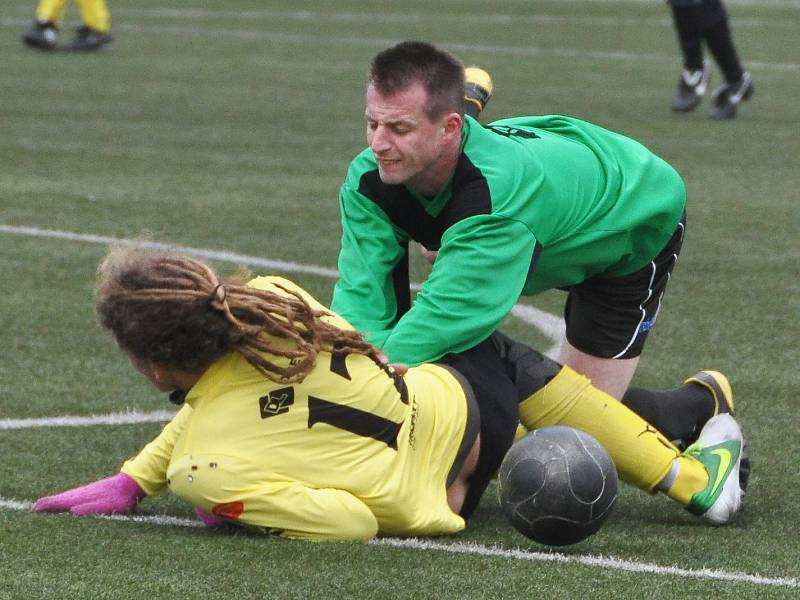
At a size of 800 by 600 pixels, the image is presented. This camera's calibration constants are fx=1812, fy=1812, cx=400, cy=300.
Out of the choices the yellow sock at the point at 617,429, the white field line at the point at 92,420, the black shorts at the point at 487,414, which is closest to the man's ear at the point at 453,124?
the black shorts at the point at 487,414

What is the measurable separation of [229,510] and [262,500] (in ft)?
0.31

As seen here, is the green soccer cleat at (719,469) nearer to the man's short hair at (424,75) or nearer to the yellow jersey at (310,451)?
the yellow jersey at (310,451)

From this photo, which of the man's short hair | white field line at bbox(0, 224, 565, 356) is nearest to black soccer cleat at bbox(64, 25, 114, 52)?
white field line at bbox(0, 224, 565, 356)

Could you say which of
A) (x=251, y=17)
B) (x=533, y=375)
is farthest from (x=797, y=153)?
(x=251, y=17)

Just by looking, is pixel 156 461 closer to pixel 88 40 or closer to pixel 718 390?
pixel 718 390

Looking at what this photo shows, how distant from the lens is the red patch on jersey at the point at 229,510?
176 inches

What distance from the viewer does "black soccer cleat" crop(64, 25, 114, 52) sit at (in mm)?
17125

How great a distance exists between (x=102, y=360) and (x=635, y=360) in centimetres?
207

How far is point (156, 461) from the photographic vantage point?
187 inches

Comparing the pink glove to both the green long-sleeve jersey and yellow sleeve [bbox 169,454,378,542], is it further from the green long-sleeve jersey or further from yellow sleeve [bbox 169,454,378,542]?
the green long-sleeve jersey

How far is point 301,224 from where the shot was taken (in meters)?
9.32

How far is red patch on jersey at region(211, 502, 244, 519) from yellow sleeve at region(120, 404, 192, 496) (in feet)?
0.98

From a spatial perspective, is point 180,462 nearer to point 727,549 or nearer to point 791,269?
point 727,549

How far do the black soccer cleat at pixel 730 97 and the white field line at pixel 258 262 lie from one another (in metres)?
6.24
